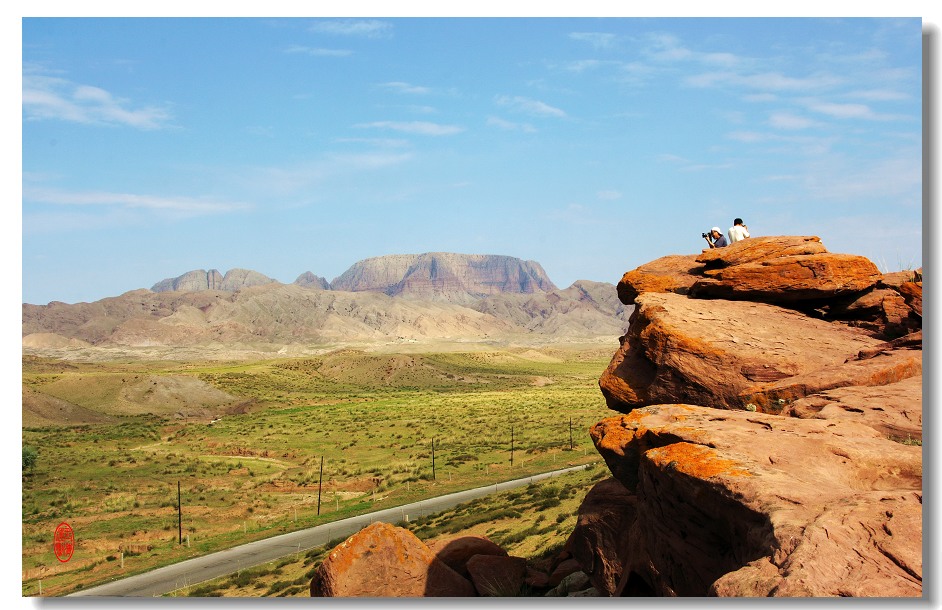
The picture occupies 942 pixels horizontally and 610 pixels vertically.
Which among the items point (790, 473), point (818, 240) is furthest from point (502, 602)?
point (818, 240)

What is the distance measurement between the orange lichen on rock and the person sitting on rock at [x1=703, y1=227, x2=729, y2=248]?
35.5ft

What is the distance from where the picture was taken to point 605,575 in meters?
13.3

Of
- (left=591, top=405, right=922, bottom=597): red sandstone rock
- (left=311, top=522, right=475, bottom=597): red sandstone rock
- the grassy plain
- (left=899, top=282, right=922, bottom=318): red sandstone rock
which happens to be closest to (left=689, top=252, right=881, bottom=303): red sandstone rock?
(left=899, top=282, right=922, bottom=318): red sandstone rock

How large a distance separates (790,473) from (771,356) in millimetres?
6331

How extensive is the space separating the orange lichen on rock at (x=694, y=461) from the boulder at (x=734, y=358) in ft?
16.0

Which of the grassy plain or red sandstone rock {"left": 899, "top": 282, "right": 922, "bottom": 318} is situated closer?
red sandstone rock {"left": 899, "top": 282, "right": 922, "bottom": 318}

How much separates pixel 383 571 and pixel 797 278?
1124cm

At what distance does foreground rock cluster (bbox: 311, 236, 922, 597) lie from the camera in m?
6.95

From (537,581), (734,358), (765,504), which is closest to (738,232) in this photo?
(734,358)

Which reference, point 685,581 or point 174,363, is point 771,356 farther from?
point 174,363

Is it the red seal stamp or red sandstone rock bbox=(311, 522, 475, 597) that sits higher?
red sandstone rock bbox=(311, 522, 475, 597)

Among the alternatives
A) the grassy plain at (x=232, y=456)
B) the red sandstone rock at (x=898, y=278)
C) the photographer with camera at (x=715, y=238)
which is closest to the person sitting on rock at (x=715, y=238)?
the photographer with camera at (x=715, y=238)

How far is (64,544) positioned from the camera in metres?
29.9

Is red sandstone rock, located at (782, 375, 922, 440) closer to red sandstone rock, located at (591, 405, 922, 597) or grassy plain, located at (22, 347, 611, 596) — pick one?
red sandstone rock, located at (591, 405, 922, 597)
